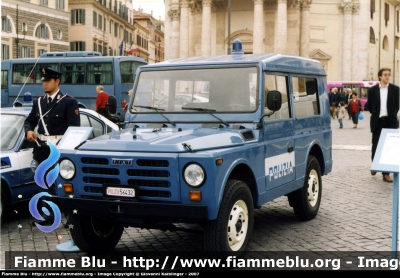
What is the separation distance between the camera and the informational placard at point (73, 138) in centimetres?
654

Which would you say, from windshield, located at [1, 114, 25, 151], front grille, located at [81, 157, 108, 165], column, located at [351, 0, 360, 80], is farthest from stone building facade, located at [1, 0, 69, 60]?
front grille, located at [81, 157, 108, 165]

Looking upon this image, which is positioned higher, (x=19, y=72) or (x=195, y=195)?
(x=19, y=72)

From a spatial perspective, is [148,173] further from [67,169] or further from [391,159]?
[391,159]

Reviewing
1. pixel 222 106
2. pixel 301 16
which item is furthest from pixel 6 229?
pixel 301 16

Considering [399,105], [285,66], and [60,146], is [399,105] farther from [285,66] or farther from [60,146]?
[60,146]

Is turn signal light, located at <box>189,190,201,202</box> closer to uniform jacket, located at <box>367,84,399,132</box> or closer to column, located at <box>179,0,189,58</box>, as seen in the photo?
uniform jacket, located at <box>367,84,399,132</box>

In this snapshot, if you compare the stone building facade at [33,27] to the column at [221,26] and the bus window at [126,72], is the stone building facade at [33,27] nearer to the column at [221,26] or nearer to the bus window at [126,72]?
the column at [221,26]

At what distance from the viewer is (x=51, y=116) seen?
7879 millimetres

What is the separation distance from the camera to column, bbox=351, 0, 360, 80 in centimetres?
6512

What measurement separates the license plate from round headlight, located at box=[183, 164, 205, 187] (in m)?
0.56

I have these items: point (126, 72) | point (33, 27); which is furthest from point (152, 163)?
→ point (33, 27)

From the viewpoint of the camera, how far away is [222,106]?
7.18 metres

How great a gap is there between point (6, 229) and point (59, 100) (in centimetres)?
191

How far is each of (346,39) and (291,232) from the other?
60113 mm
